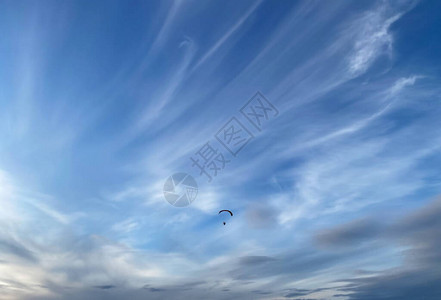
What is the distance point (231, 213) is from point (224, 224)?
73.9 ft

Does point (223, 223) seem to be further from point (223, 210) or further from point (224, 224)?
point (223, 210)

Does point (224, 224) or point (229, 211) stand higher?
point (229, 211)

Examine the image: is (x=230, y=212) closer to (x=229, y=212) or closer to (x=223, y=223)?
(x=229, y=212)

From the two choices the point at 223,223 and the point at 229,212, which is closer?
the point at 223,223

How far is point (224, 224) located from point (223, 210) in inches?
1196

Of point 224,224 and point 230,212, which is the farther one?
point 230,212

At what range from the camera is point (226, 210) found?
17912cm

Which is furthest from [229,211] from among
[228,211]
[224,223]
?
[224,223]

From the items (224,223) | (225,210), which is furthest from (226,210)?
(224,223)

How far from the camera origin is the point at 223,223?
149 meters

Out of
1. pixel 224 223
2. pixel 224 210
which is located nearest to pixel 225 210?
pixel 224 210

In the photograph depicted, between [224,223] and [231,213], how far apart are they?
21304 mm

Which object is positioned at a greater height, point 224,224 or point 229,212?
point 229,212

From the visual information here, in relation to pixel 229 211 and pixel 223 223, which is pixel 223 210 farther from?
pixel 223 223
